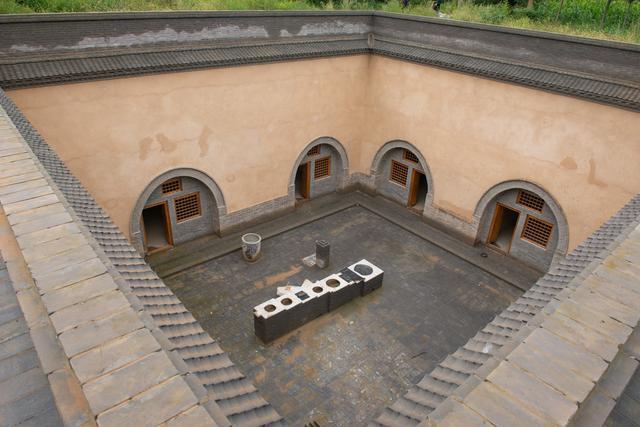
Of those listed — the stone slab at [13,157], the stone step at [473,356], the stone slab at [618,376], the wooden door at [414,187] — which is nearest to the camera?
the stone slab at [618,376]

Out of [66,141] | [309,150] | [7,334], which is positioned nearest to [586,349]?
[7,334]

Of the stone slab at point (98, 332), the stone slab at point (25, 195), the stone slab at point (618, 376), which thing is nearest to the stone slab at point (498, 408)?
the stone slab at point (618, 376)

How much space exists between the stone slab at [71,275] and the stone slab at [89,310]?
312 mm

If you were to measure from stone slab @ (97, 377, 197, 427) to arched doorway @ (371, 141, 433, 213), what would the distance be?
41.4ft

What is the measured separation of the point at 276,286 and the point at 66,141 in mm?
6085

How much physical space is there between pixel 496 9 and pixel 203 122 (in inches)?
426

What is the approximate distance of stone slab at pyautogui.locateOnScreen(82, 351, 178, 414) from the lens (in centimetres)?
254

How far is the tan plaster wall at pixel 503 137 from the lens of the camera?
10.3 metres

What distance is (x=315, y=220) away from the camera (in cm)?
1479

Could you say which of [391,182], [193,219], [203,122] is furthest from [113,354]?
[391,182]

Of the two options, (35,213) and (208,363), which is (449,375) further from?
(35,213)

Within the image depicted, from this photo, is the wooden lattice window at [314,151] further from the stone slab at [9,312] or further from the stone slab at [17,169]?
the stone slab at [9,312]

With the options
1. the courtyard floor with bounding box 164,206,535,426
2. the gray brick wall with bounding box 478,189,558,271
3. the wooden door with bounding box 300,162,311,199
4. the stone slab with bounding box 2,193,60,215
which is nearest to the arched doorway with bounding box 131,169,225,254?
the courtyard floor with bounding box 164,206,535,426

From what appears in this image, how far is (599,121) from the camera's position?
405 inches
